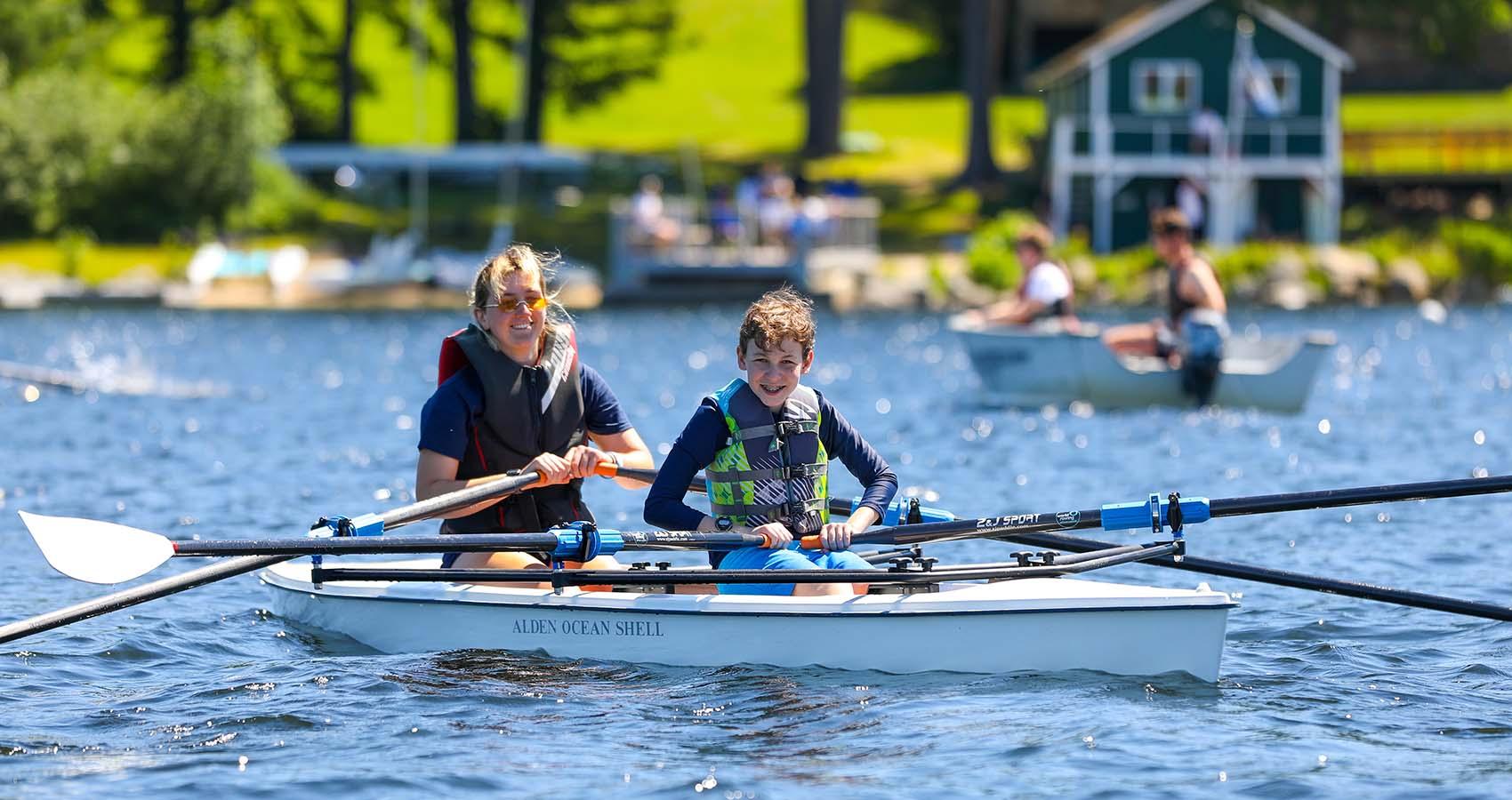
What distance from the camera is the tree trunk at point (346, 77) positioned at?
5056cm

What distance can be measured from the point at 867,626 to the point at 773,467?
2.41ft

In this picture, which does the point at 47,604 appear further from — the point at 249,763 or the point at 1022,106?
the point at 1022,106

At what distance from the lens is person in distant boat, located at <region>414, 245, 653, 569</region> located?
8.58m

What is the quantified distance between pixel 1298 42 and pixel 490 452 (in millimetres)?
35957

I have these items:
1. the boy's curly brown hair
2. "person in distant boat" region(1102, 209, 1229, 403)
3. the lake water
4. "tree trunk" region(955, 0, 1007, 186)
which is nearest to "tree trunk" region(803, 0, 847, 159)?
"tree trunk" region(955, 0, 1007, 186)

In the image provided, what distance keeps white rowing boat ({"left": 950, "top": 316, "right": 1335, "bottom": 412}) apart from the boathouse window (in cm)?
2305

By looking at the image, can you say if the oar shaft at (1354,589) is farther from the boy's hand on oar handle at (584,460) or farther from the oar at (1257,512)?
the boy's hand on oar handle at (584,460)

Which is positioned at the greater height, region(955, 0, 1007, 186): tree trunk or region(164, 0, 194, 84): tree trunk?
region(164, 0, 194, 84): tree trunk

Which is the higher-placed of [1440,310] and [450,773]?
[1440,310]

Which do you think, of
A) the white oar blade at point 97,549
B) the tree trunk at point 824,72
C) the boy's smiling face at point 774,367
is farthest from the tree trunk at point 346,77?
the boy's smiling face at point 774,367

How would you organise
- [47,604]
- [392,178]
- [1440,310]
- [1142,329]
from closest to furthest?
[47,604] < [1142,329] < [1440,310] < [392,178]

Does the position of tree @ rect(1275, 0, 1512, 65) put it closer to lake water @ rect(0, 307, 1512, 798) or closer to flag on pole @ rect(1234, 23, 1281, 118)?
flag on pole @ rect(1234, 23, 1281, 118)

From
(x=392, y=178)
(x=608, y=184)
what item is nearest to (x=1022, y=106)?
(x=608, y=184)

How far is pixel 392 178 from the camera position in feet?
153
